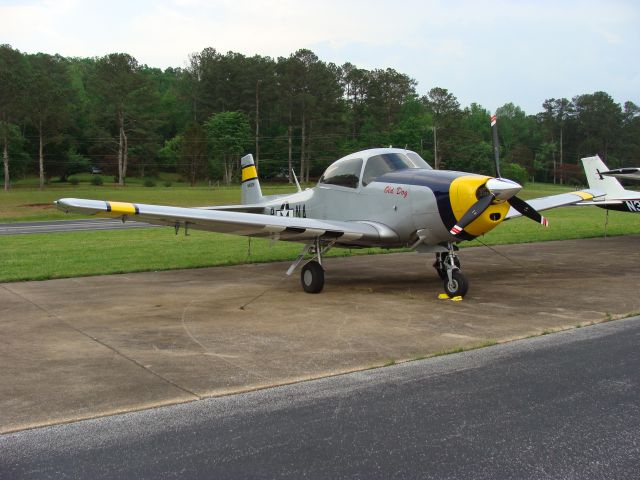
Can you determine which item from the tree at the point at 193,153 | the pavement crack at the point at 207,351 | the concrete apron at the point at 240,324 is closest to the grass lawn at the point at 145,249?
the concrete apron at the point at 240,324

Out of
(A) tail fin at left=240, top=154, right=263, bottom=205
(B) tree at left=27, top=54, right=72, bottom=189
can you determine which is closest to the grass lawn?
(A) tail fin at left=240, top=154, right=263, bottom=205

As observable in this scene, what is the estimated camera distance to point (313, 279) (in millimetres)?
10328

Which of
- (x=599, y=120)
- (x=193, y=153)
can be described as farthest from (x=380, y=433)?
(x=599, y=120)

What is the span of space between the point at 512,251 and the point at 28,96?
64454 mm

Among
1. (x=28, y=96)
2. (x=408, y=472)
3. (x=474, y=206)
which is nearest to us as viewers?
(x=408, y=472)

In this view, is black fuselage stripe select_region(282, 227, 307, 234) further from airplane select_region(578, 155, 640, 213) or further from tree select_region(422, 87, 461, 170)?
tree select_region(422, 87, 461, 170)

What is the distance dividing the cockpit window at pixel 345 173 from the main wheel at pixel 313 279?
178 centimetres

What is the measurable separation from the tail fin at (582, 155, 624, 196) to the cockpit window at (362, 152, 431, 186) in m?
14.2

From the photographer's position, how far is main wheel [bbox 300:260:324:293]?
33.9 ft

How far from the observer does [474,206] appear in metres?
8.97

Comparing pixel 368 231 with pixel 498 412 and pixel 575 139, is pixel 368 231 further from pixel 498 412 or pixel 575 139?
pixel 575 139

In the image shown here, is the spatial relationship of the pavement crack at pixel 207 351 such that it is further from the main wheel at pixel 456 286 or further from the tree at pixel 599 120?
the tree at pixel 599 120

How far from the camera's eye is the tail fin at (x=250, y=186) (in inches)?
588

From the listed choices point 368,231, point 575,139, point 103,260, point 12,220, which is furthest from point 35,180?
point 575,139
